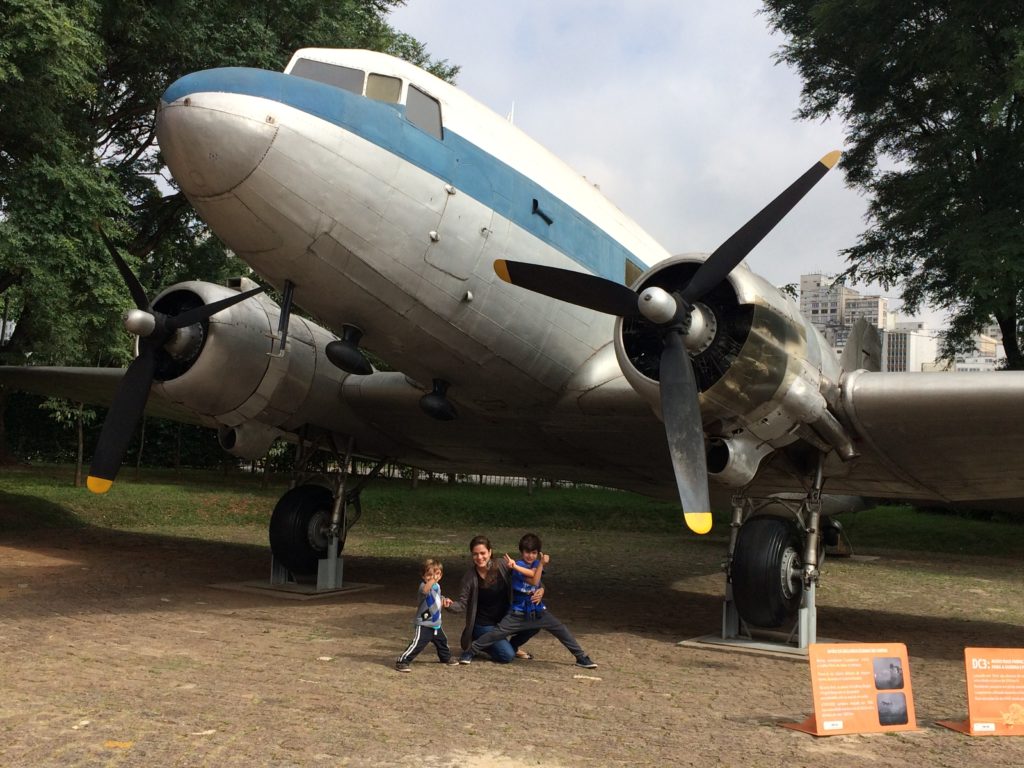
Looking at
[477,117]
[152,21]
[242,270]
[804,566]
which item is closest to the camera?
[804,566]

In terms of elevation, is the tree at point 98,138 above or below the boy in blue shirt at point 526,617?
above

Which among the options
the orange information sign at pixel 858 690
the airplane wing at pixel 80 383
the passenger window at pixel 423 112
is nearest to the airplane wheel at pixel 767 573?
the orange information sign at pixel 858 690

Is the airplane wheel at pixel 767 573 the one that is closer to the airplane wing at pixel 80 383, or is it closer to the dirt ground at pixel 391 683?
the dirt ground at pixel 391 683

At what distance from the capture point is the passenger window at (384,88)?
27.6 feet

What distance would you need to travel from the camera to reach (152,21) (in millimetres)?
17203

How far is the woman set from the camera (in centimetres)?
722

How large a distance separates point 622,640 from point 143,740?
5.09 m

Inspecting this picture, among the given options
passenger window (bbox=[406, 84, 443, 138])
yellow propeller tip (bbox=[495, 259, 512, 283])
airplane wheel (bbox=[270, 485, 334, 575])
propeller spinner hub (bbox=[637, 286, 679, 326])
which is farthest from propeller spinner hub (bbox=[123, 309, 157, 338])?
propeller spinner hub (bbox=[637, 286, 679, 326])

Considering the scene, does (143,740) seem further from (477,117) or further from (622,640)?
(477,117)

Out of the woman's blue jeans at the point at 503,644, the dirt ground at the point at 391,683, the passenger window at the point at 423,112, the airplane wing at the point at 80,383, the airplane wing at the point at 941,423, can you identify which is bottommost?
the dirt ground at the point at 391,683

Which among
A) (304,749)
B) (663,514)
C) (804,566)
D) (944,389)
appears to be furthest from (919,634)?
(663,514)

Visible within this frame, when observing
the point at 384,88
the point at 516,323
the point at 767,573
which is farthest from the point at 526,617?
the point at 384,88

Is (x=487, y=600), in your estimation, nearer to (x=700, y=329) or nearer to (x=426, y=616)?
(x=426, y=616)

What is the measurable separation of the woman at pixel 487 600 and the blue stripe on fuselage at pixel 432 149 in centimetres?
347
